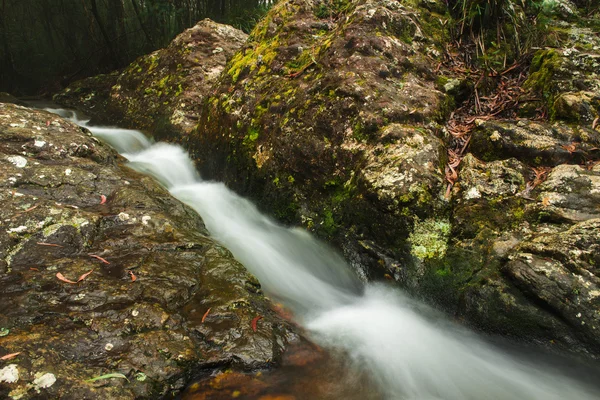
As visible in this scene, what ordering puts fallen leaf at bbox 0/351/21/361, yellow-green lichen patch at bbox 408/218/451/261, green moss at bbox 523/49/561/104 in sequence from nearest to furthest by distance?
fallen leaf at bbox 0/351/21/361 < yellow-green lichen patch at bbox 408/218/451/261 < green moss at bbox 523/49/561/104

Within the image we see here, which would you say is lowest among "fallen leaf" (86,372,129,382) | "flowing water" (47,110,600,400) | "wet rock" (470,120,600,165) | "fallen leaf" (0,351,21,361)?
"fallen leaf" (0,351,21,361)

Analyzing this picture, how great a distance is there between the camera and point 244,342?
220cm

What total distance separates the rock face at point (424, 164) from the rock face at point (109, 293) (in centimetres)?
111

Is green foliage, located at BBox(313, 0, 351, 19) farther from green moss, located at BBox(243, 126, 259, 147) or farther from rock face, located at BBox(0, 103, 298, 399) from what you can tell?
rock face, located at BBox(0, 103, 298, 399)

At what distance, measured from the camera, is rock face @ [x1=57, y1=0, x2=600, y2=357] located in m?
2.46

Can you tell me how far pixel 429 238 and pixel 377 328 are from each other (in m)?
0.81

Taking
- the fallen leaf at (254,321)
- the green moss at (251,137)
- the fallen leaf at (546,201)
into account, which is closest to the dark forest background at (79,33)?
the green moss at (251,137)

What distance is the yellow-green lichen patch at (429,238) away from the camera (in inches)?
112

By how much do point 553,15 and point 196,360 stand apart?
5.62 m

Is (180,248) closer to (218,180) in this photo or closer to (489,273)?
(218,180)

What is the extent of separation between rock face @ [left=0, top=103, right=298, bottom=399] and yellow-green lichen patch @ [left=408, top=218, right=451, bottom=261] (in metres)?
1.19

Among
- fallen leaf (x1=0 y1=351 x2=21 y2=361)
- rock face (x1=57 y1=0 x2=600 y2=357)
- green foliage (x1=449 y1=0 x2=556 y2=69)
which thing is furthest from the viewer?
green foliage (x1=449 y1=0 x2=556 y2=69)

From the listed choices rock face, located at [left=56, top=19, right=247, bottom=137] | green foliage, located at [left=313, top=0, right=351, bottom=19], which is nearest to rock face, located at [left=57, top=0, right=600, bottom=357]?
green foliage, located at [left=313, top=0, right=351, bottom=19]

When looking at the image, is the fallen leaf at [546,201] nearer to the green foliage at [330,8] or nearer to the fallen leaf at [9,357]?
the fallen leaf at [9,357]
